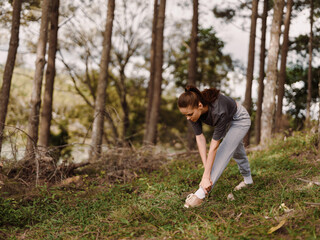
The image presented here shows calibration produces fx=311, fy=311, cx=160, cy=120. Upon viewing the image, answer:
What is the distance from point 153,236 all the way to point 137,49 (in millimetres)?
20697

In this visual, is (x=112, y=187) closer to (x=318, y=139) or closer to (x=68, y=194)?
(x=68, y=194)

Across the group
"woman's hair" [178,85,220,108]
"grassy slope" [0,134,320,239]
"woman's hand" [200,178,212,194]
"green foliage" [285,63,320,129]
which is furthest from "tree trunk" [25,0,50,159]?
"green foliage" [285,63,320,129]

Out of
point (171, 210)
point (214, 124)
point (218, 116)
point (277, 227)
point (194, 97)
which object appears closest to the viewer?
point (277, 227)

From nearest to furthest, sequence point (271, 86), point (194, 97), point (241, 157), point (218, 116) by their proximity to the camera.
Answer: point (194, 97), point (218, 116), point (241, 157), point (271, 86)

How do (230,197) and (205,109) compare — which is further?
(230,197)

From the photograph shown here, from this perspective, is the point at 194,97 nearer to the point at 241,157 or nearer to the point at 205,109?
the point at 205,109

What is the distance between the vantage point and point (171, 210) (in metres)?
3.90

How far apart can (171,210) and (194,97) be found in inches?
57.9

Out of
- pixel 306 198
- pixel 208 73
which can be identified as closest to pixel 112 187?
pixel 306 198

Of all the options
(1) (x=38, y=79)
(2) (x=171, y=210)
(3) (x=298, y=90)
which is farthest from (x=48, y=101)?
(3) (x=298, y=90)

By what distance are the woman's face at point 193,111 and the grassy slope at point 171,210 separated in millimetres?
1091

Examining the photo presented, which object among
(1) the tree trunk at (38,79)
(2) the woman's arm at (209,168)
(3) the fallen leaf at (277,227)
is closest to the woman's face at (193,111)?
(2) the woman's arm at (209,168)

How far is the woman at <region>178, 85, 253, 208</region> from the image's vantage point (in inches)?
139

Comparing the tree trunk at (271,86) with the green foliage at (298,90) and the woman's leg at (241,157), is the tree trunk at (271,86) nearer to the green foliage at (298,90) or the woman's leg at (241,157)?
the woman's leg at (241,157)
